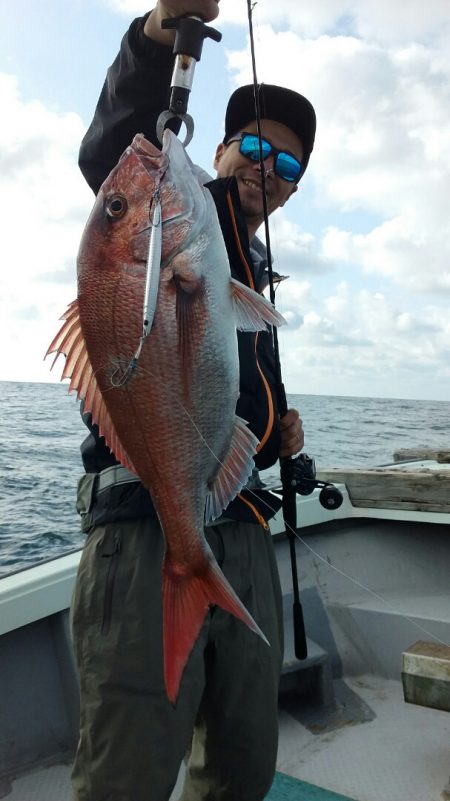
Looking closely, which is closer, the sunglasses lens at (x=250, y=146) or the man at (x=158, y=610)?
the man at (x=158, y=610)

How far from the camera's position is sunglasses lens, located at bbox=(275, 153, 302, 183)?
92.1 inches

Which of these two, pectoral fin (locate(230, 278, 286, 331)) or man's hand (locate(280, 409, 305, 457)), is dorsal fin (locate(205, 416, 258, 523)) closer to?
pectoral fin (locate(230, 278, 286, 331))

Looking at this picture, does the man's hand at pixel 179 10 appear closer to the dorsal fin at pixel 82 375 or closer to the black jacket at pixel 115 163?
the black jacket at pixel 115 163

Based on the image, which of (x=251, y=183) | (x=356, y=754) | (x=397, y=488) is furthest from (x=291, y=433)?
(x=397, y=488)

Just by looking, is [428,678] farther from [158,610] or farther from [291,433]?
[158,610]

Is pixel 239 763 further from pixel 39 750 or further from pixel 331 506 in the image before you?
pixel 39 750

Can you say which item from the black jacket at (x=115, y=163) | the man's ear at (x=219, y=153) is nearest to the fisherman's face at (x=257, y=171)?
the man's ear at (x=219, y=153)

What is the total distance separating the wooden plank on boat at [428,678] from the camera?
2430 mm

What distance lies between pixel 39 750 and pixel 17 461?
41.6ft

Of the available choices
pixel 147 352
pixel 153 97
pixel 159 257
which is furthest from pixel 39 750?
pixel 153 97

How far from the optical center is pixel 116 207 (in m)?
1.53

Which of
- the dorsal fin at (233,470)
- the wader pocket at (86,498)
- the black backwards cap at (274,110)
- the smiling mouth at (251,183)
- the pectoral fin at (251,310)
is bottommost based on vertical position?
the wader pocket at (86,498)

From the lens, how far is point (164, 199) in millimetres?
1542

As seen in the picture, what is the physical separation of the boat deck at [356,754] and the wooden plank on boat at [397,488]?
3.92 ft
